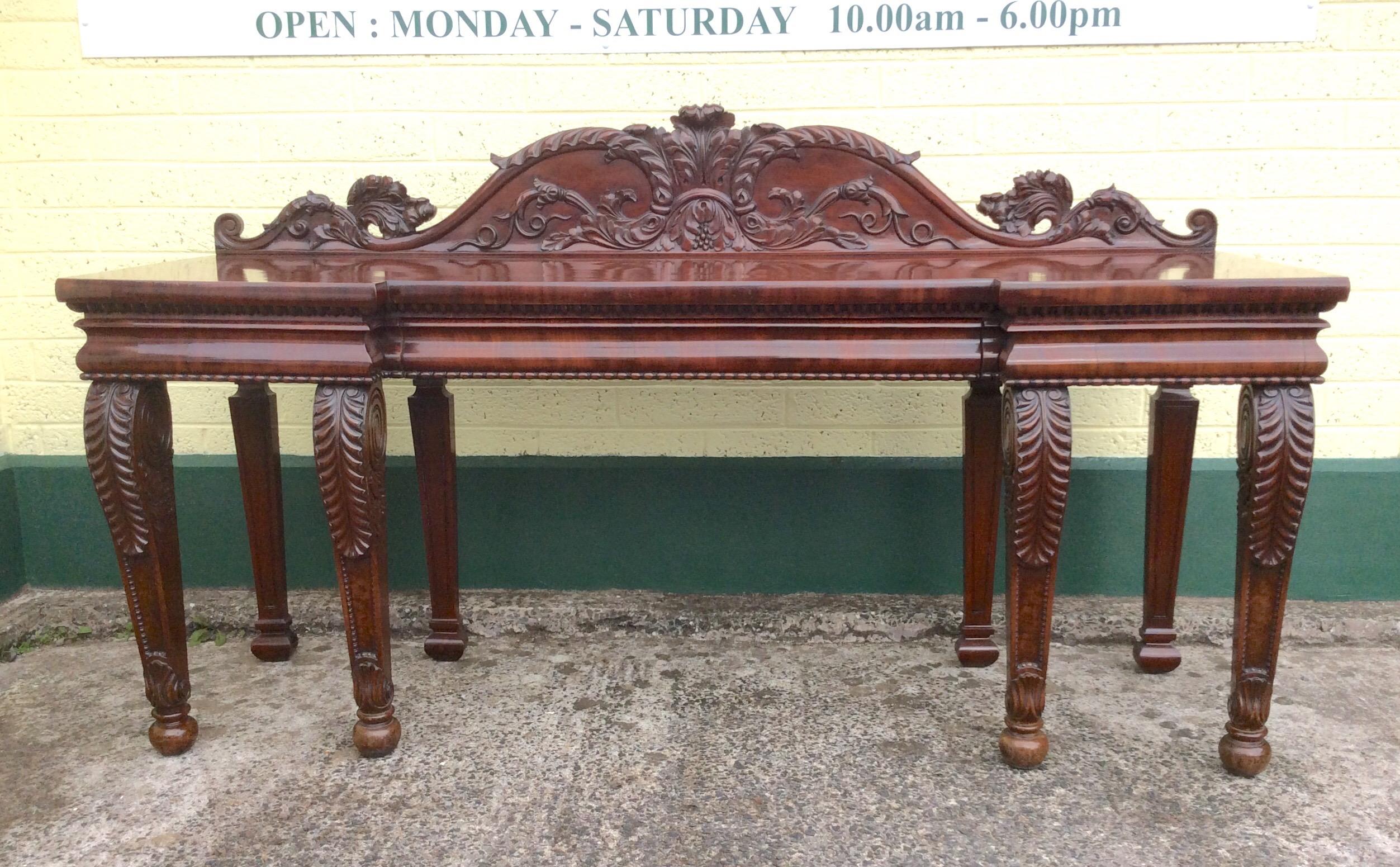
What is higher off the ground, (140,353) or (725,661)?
(140,353)

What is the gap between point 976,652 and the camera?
2295 millimetres

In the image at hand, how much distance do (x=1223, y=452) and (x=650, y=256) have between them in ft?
5.03

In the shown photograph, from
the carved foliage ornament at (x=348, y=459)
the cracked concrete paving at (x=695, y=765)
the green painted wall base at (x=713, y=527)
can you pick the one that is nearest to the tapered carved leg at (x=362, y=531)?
the carved foliage ornament at (x=348, y=459)

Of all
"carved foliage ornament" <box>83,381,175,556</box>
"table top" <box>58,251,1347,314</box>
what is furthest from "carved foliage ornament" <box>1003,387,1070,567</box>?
"carved foliage ornament" <box>83,381,175,556</box>

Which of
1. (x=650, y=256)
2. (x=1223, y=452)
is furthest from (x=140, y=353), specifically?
(x=1223, y=452)

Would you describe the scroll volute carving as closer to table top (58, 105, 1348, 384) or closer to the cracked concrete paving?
table top (58, 105, 1348, 384)

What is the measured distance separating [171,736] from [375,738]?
41cm

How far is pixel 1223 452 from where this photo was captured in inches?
99.3

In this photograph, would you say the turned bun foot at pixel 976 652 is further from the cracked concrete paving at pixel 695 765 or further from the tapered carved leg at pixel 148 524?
the tapered carved leg at pixel 148 524

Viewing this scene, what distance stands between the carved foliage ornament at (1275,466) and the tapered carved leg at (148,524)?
1.95 m

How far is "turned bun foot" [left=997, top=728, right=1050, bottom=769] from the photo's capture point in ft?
6.00

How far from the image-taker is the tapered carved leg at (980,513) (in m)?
2.20

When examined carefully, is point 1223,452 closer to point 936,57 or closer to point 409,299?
point 936,57

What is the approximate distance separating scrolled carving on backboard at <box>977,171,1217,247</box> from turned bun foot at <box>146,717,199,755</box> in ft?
6.32
